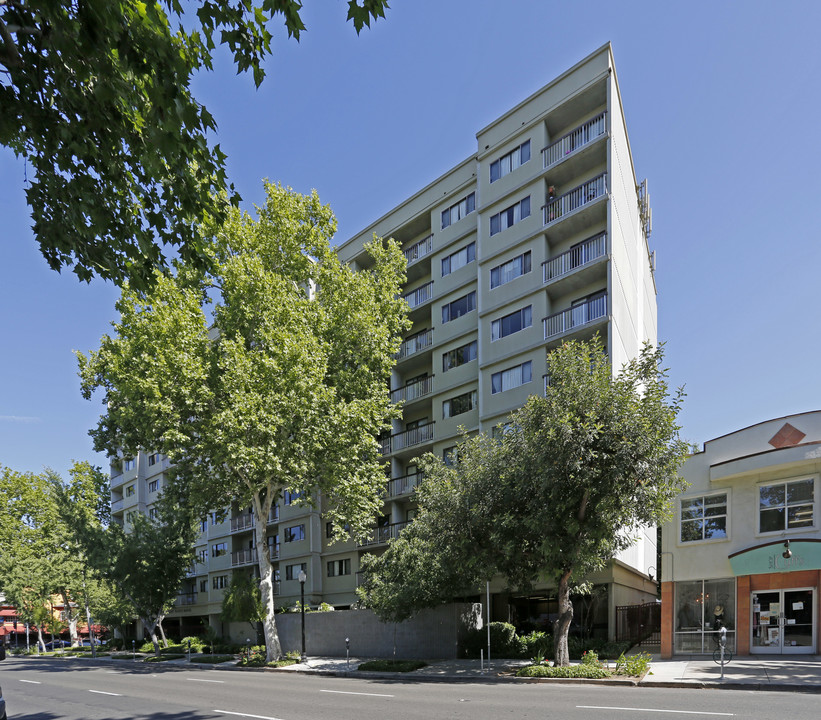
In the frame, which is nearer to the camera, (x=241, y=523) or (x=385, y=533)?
(x=385, y=533)

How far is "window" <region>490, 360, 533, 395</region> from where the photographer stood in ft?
99.6

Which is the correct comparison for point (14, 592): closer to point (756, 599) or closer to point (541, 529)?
point (541, 529)

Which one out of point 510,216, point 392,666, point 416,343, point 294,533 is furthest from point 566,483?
point 294,533

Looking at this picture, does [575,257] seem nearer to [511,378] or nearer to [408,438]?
[511,378]

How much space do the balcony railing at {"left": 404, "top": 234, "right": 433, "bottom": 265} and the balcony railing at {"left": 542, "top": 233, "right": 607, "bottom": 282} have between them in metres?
9.60

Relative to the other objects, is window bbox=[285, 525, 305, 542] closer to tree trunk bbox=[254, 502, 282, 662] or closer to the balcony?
the balcony

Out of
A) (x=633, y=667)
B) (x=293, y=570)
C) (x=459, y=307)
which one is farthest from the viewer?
(x=293, y=570)

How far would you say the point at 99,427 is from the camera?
111 ft

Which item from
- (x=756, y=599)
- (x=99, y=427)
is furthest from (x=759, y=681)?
(x=99, y=427)

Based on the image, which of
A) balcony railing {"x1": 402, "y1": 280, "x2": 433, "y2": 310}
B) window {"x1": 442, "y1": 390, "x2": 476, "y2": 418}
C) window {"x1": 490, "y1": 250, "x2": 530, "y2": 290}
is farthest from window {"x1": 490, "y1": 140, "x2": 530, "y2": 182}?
window {"x1": 442, "y1": 390, "x2": 476, "y2": 418}

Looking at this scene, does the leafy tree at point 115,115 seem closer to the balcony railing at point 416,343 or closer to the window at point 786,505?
the window at point 786,505

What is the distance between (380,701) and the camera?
15117 mm

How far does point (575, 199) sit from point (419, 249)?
464 inches

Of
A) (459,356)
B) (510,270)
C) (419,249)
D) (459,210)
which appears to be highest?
(459,210)
